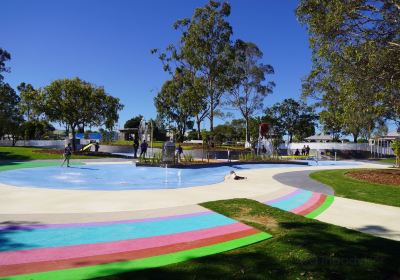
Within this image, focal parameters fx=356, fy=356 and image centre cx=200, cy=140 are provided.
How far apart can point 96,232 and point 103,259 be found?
68.0 inches

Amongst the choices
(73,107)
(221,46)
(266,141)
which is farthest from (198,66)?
(73,107)

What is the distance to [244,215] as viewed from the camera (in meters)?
9.77

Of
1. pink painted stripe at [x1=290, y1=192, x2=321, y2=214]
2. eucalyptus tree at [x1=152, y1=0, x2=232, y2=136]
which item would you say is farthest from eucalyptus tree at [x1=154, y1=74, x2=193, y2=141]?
pink painted stripe at [x1=290, y1=192, x2=321, y2=214]

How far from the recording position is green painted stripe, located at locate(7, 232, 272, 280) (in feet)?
17.7

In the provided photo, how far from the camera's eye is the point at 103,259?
6.16 meters

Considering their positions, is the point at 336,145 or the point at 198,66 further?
the point at 336,145

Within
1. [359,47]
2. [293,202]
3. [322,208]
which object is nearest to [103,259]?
[322,208]

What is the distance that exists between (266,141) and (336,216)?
110 ft

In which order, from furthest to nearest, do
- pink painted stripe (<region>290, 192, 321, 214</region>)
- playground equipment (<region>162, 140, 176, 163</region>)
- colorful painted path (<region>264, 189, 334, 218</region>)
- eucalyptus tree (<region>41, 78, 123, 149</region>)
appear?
eucalyptus tree (<region>41, 78, 123, 149</region>)
playground equipment (<region>162, 140, 176, 163</region>)
pink painted stripe (<region>290, 192, 321, 214</region>)
colorful painted path (<region>264, 189, 334, 218</region>)

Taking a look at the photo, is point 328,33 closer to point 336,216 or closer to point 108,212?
point 336,216

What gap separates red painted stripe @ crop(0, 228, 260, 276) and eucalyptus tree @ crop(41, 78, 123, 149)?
106 feet

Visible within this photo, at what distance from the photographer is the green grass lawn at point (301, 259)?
5.59m

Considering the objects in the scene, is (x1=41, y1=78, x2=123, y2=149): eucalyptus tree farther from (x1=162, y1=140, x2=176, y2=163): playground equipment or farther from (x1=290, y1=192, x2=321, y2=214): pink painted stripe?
(x1=290, y1=192, x2=321, y2=214): pink painted stripe

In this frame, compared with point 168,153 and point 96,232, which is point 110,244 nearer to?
point 96,232
